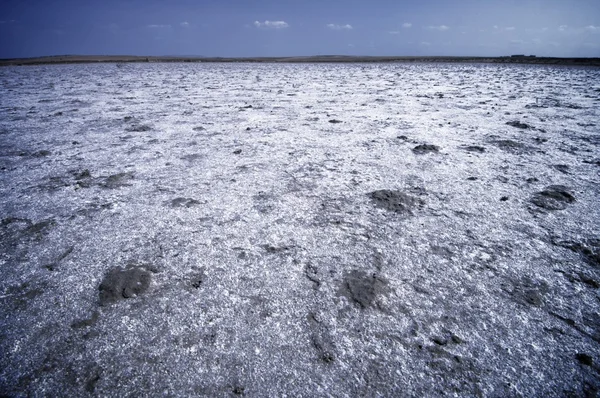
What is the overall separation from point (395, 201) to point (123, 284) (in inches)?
70.9

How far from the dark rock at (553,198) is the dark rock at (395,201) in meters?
0.84

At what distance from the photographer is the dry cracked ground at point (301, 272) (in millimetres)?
1111

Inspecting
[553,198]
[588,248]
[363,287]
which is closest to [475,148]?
[553,198]

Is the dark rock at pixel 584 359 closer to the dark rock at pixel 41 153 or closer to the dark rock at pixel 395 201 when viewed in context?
the dark rock at pixel 395 201

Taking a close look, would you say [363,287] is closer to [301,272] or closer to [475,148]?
[301,272]

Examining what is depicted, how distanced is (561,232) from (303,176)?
1.85 m

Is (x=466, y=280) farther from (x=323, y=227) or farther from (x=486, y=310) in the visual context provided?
(x=323, y=227)

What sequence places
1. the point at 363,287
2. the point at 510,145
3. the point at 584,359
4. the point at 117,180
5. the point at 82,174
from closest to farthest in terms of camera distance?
the point at 584,359 → the point at 363,287 → the point at 117,180 → the point at 82,174 → the point at 510,145

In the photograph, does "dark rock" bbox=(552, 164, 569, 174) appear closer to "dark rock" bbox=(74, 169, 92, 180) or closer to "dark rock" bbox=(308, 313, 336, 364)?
"dark rock" bbox=(308, 313, 336, 364)

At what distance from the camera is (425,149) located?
348 cm

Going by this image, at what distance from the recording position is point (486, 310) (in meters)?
1.35

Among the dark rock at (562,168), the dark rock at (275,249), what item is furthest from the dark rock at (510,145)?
the dark rock at (275,249)

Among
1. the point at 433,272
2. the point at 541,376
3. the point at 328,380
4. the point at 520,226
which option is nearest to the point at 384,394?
the point at 328,380

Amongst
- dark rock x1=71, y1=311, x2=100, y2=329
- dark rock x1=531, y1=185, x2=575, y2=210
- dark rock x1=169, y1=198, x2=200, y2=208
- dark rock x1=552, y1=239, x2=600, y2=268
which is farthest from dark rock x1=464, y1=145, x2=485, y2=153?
dark rock x1=71, y1=311, x2=100, y2=329
